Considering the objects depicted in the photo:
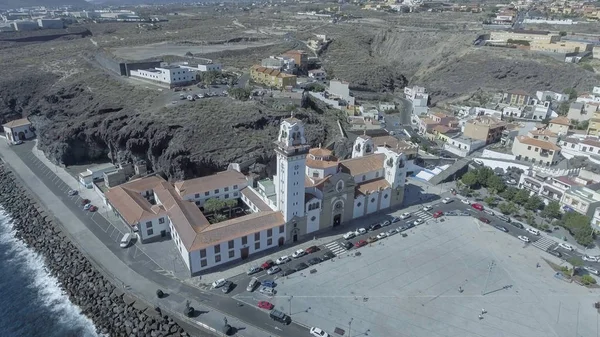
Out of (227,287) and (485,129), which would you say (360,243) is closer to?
(227,287)

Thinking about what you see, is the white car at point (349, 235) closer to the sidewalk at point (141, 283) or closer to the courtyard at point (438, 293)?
the courtyard at point (438, 293)

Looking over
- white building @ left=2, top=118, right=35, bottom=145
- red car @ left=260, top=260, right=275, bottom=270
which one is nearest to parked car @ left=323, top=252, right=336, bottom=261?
red car @ left=260, top=260, right=275, bottom=270

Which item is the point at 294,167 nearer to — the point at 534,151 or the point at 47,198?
the point at 47,198

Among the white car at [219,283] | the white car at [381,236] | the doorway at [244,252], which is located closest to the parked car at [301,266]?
the doorway at [244,252]

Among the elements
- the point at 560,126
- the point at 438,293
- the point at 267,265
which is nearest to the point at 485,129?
the point at 560,126

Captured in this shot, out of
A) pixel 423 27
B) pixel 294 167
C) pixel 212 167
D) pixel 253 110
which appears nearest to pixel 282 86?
pixel 253 110
